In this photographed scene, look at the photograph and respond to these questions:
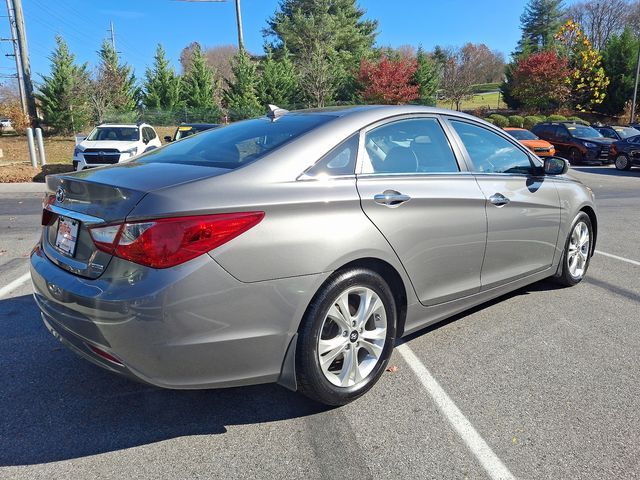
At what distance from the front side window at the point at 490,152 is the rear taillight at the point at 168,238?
2.09m

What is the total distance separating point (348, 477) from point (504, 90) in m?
52.2

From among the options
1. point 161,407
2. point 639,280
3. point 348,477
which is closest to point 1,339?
point 161,407

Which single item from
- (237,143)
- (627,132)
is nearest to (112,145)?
(237,143)

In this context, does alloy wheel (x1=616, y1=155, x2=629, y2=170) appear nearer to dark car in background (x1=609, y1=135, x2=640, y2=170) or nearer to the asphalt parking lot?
dark car in background (x1=609, y1=135, x2=640, y2=170)

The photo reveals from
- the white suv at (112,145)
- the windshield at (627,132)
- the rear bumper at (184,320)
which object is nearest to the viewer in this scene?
the rear bumper at (184,320)

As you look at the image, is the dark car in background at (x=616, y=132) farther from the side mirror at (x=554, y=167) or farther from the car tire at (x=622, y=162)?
the side mirror at (x=554, y=167)

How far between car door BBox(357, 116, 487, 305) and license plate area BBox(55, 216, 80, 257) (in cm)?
149

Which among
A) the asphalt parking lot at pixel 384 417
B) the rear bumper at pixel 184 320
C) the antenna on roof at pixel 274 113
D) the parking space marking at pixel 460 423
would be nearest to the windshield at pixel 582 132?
the asphalt parking lot at pixel 384 417

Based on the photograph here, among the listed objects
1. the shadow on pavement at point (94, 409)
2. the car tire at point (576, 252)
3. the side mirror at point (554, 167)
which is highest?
the side mirror at point (554, 167)

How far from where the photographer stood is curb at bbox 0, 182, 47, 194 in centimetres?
1263

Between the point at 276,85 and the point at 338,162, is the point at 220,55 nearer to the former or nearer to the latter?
the point at 276,85

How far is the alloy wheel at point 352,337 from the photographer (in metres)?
2.69

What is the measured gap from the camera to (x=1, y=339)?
3609 millimetres

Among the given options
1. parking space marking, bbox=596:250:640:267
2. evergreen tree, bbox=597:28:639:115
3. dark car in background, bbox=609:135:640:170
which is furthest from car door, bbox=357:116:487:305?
evergreen tree, bbox=597:28:639:115
